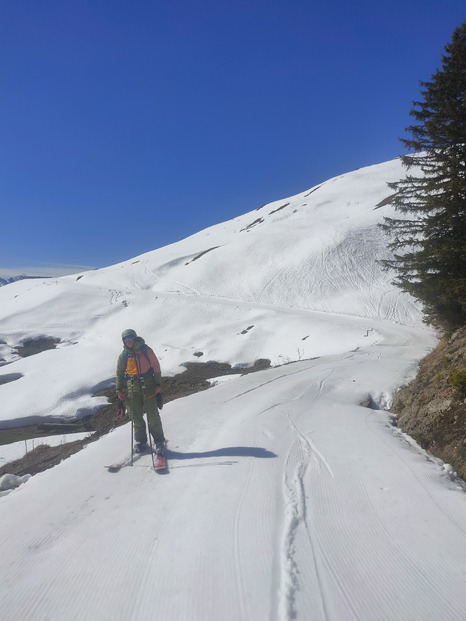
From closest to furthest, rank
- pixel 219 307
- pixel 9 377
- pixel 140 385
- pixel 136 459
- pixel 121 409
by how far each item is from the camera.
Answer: pixel 136 459, pixel 140 385, pixel 121 409, pixel 9 377, pixel 219 307

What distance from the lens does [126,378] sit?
6.20 meters

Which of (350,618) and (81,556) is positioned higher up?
(81,556)

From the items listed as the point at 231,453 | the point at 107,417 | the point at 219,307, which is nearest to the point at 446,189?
the point at 231,453

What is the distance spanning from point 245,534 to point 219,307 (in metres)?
31.7

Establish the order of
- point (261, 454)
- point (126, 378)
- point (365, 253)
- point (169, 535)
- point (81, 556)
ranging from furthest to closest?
point (365, 253) → point (126, 378) → point (261, 454) → point (169, 535) → point (81, 556)

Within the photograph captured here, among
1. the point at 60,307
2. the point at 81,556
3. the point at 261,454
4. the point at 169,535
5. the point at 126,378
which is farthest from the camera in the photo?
the point at 60,307

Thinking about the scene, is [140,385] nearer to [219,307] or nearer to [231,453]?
Result: [231,453]

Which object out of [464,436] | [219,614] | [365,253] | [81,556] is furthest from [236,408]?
[365,253]

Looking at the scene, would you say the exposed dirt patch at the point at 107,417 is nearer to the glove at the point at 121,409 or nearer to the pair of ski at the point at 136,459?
the glove at the point at 121,409

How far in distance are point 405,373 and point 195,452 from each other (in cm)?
874

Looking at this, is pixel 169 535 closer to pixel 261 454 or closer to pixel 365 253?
pixel 261 454

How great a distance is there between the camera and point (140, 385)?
6.09 metres

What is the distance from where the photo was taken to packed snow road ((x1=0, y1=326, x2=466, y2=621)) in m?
2.74

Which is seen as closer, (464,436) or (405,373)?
(464,436)
